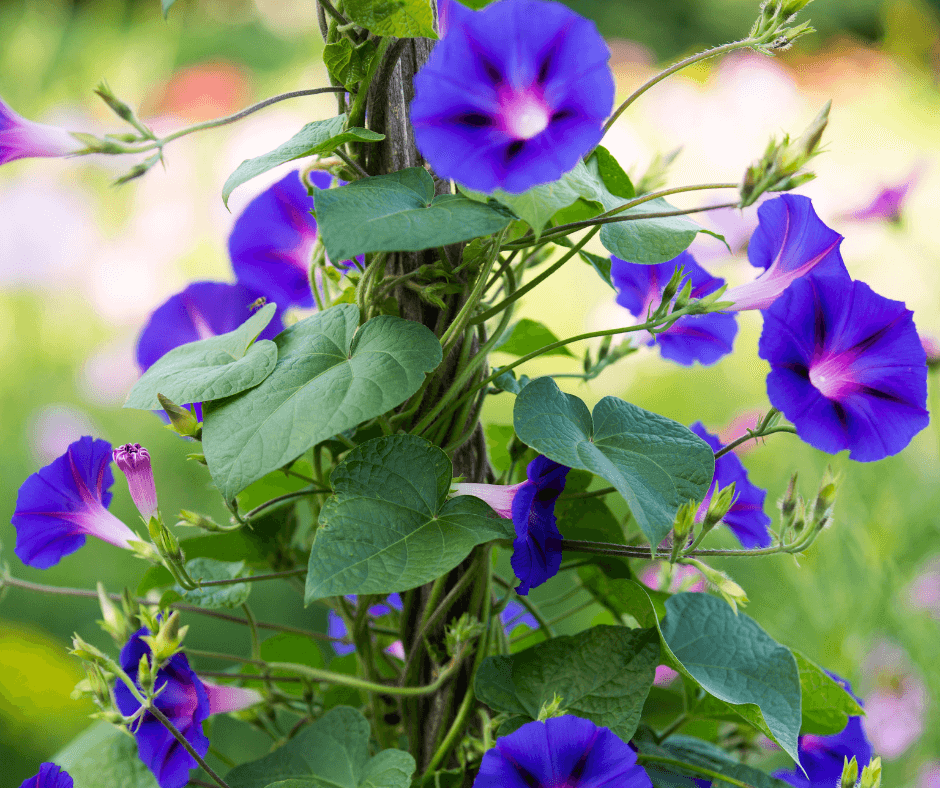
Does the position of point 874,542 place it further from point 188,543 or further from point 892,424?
point 188,543

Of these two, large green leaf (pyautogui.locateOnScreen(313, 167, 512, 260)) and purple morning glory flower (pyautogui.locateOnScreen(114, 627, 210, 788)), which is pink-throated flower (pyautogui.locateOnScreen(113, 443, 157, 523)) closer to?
purple morning glory flower (pyautogui.locateOnScreen(114, 627, 210, 788))

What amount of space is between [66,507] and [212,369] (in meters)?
0.16

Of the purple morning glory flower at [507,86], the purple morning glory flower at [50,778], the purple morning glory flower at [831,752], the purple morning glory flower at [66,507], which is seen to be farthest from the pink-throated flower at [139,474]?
the purple morning glory flower at [831,752]

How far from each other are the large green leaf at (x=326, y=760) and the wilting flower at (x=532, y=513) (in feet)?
0.40

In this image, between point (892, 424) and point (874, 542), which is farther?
point (874, 542)

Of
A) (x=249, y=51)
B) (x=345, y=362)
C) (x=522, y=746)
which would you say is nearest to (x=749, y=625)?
(x=522, y=746)

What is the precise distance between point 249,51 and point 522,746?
3176 mm

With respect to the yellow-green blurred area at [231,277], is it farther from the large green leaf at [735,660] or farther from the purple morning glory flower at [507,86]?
the purple morning glory flower at [507,86]

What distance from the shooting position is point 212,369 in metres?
0.41

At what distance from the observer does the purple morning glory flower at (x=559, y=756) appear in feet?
1.24

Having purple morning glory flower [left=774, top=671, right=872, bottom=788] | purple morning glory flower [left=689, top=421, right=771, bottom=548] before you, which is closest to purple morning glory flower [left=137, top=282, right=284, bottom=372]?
purple morning glory flower [left=689, top=421, right=771, bottom=548]

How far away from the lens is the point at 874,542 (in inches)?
47.3

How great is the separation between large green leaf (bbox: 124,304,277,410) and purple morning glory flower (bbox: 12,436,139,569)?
3.2 inches

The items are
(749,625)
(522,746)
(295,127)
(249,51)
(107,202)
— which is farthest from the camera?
(249,51)
